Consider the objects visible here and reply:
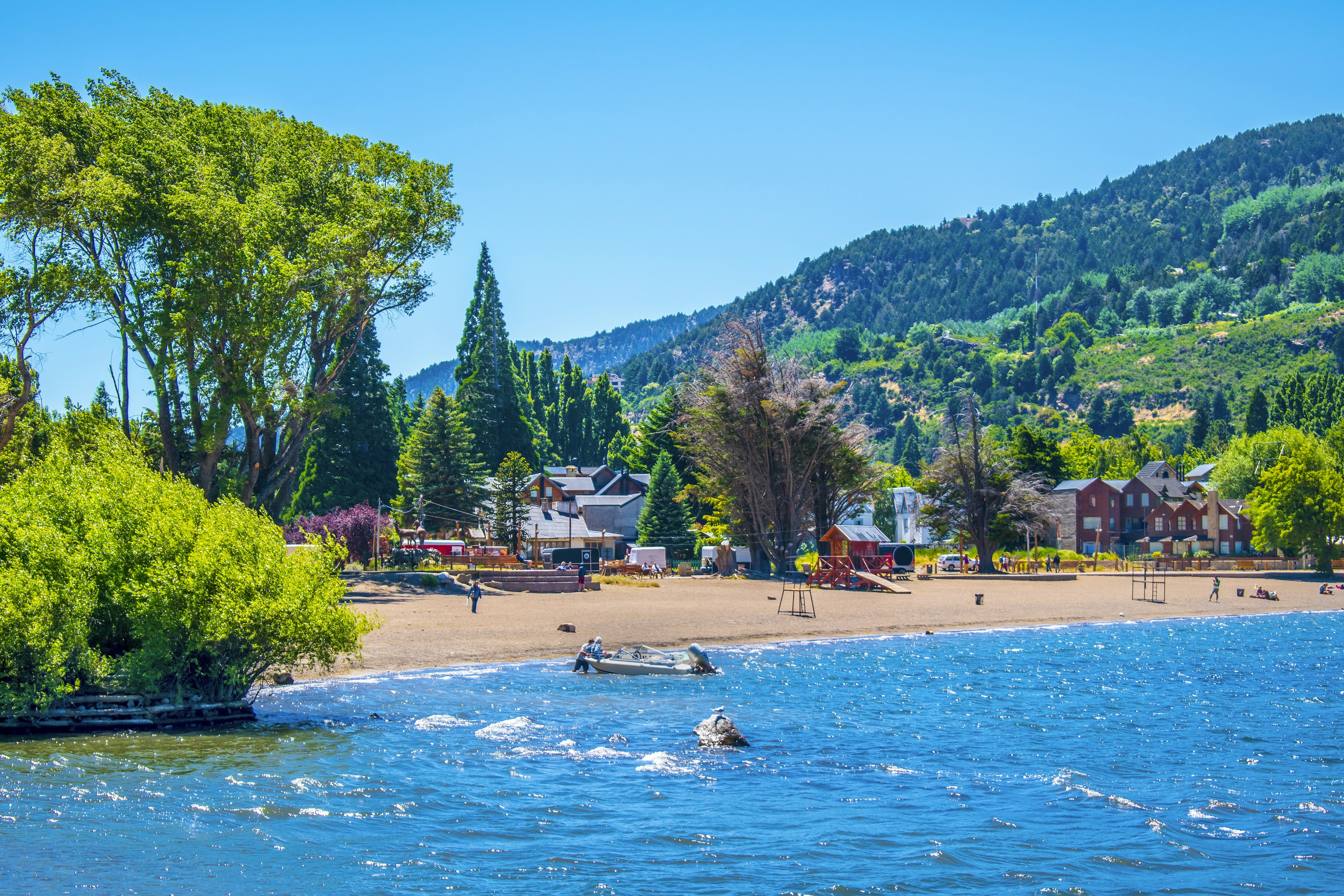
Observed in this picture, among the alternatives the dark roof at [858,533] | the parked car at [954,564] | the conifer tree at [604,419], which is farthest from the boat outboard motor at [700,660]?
the conifer tree at [604,419]

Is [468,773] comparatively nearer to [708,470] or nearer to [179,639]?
[179,639]

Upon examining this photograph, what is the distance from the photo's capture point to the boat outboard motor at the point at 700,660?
34.2 m

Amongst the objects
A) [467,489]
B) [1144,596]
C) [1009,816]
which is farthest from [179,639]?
[1144,596]

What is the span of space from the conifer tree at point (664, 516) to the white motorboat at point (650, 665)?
5294cm

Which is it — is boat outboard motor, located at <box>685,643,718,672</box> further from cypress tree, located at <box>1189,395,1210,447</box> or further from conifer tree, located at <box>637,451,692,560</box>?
cypress tree, located at <box>1189,395,1210,447</box>

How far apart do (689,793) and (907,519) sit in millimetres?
121912

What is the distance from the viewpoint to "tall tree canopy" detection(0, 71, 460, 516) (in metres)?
42.4

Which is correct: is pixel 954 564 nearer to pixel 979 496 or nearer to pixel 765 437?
pixel 979 496

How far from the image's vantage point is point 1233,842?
1736 cm

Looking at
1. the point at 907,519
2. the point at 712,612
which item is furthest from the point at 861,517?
the point at 712,612

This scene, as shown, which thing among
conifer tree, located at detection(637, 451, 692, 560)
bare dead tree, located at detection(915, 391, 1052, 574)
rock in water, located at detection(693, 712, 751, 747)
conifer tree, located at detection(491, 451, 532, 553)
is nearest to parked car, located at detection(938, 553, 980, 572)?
bare dead tree, located at detection(915, 391, 1052, 574)

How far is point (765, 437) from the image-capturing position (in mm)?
75688

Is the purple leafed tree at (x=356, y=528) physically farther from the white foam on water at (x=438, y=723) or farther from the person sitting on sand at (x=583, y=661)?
the white foam on water at (x=438, y=723)

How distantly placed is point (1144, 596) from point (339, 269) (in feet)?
172
